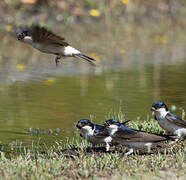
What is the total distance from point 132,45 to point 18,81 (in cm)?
579

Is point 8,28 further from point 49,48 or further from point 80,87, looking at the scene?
point 49,48

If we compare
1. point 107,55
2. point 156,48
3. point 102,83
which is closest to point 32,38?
point 102,83

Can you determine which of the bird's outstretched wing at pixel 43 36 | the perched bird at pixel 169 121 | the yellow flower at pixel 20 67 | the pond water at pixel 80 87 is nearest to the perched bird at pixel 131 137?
the perched bird at pixel 169 121

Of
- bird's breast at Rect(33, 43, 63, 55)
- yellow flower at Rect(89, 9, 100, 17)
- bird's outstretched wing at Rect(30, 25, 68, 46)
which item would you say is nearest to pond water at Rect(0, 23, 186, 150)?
bird's breast at Rect(33, 43, 63, 55)

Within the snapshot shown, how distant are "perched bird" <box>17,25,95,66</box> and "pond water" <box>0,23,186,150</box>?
51.8 inches

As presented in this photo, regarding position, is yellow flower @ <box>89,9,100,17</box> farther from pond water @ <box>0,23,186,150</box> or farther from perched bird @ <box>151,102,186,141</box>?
perched bird @ <box>151,102,186,141</box>

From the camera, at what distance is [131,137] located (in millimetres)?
6465

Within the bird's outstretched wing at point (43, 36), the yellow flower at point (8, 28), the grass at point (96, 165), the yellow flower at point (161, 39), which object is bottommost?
the grass at point (96, 165)

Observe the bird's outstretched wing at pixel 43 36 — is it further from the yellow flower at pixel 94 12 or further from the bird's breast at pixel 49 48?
the yellow flower at pixel 94 12

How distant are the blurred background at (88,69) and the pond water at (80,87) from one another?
A: 0.01 meters

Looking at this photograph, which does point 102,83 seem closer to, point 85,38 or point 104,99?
point 104,99

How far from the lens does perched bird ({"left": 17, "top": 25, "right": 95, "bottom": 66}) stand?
7090mm

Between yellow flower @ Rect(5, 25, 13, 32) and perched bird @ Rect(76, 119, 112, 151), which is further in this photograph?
yellow flower @ Rect(5, 25, 13, 32)

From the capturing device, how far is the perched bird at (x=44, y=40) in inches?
279
